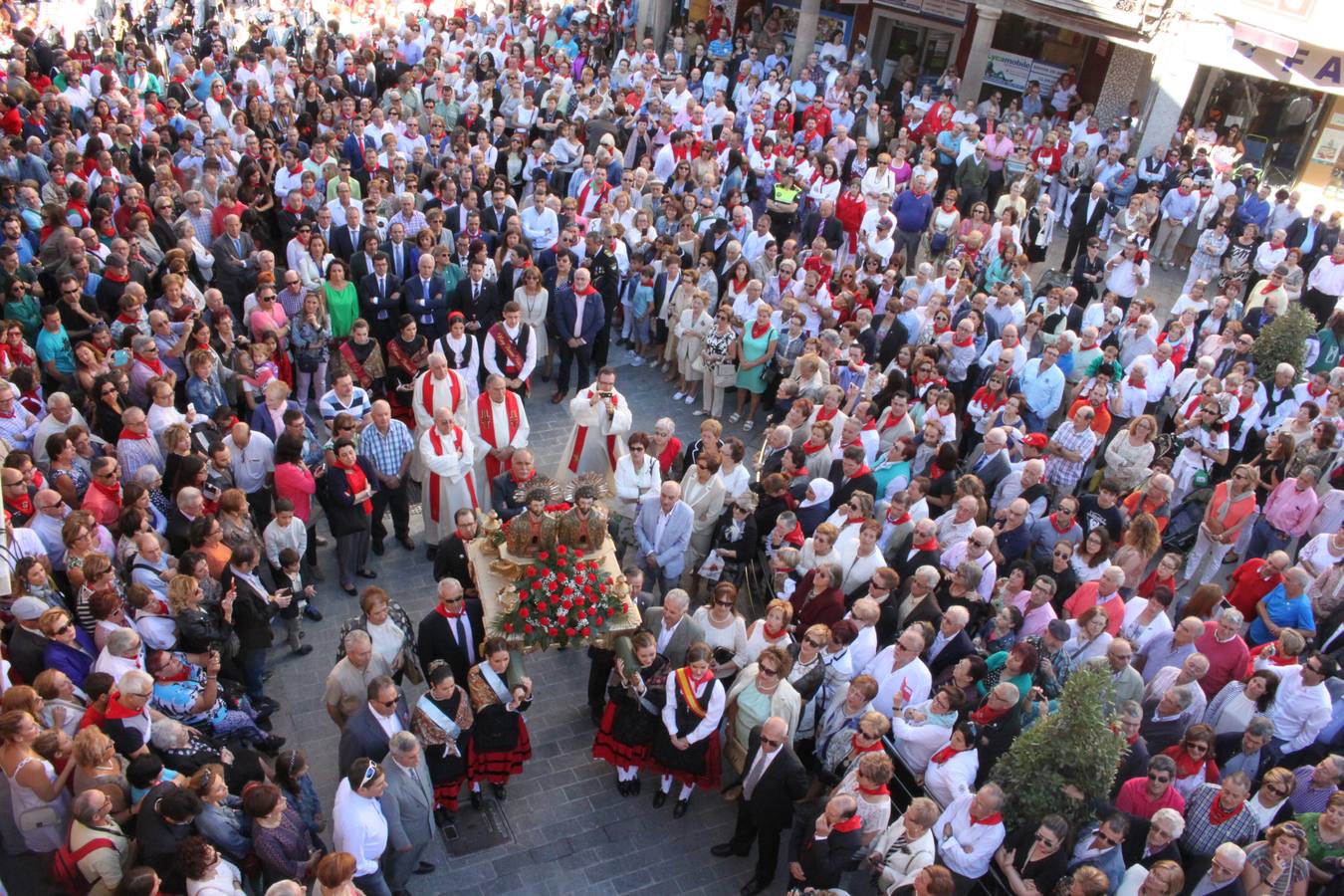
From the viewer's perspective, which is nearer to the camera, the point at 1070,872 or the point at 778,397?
the point at 1070,872

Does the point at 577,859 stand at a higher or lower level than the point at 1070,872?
lower

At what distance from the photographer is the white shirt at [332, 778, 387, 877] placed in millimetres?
5863

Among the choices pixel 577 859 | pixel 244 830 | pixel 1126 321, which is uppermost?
pixel 1126 321

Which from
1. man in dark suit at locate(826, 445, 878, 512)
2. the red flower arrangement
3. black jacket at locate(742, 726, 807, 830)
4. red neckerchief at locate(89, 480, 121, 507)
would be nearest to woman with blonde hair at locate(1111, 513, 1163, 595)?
man in dark suit at locate(826, 445, 878, 512)

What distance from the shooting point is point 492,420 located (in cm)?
959

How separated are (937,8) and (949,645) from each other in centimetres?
1879

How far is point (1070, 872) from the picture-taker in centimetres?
618

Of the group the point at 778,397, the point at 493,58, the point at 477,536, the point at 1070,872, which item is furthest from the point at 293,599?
the point at 493,58

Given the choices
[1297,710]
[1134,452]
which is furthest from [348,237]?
[1297,710]

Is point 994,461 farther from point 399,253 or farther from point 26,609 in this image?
point 26,609

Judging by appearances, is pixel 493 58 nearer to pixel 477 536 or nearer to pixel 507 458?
pixel 507 458

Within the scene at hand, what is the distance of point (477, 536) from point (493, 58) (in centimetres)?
1462

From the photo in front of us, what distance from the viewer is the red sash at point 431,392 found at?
31.3 ft

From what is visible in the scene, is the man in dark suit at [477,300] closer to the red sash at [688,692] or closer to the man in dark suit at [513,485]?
the man in dark suit at [513,485]
